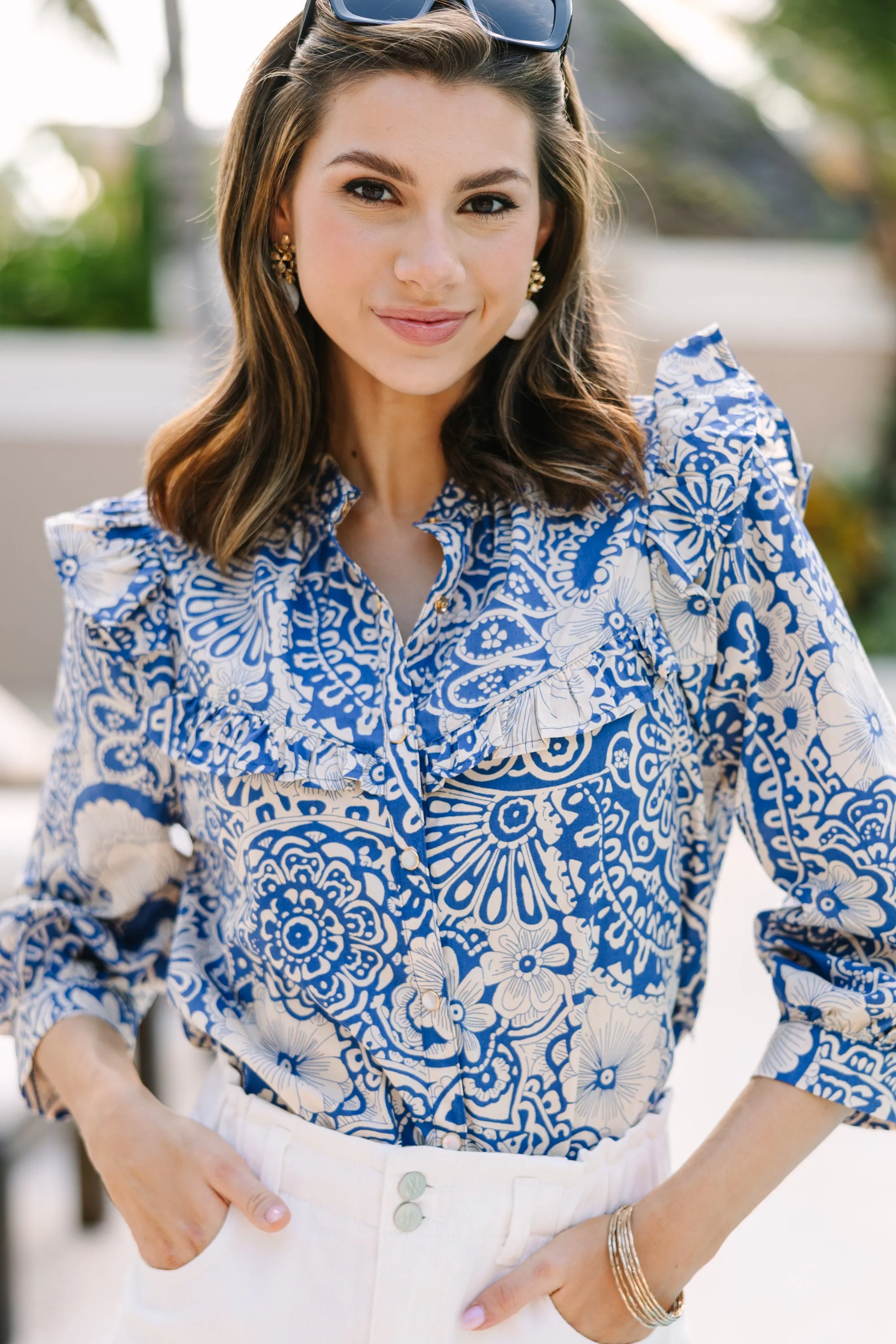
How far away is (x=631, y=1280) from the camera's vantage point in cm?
130

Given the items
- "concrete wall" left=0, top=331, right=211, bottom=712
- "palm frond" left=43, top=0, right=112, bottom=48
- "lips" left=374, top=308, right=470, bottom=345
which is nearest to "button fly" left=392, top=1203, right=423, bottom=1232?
"lips" left=374, top=308, right=470, bottom=345

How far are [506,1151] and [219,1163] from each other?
0.30 metres

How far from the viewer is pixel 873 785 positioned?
4.31ft

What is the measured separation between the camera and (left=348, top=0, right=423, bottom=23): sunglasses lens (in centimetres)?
136

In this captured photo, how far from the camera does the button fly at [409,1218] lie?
4.29 ft

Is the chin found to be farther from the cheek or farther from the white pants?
the white pants

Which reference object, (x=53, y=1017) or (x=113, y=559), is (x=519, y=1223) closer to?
(x=53, y=1017)

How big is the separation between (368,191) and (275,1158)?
1.00 meters

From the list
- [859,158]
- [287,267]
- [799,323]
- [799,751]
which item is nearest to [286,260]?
[287,267]

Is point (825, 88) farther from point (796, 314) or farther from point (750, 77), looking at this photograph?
point (796, 314)

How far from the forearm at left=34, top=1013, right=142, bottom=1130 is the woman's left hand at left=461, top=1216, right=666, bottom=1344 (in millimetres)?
459

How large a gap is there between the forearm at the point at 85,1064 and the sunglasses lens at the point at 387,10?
1.12m

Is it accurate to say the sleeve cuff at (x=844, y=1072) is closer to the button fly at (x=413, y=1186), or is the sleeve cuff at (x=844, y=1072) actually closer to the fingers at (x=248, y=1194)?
the button fly at (x=413, y=1186)

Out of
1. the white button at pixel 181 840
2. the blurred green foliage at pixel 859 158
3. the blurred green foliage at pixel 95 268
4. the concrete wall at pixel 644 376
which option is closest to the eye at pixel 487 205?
the white button at pixel 181 840
